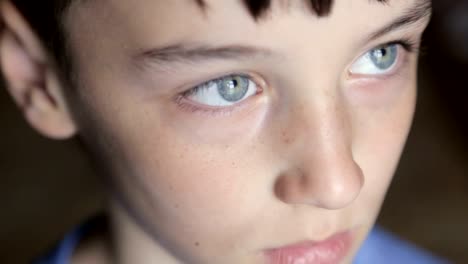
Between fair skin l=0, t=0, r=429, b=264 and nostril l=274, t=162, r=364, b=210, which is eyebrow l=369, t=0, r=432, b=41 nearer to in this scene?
fair skin l=0, t=0, r=429, b=264

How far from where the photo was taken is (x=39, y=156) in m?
1.80

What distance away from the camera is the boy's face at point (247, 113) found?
1.97 ft

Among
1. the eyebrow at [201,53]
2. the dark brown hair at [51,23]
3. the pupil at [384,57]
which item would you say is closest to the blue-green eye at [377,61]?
the pupil at [384,57]

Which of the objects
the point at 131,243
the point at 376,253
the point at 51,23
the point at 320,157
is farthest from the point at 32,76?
the point at 376,253

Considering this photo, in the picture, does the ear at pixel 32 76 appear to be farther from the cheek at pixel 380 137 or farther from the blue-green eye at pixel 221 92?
the cheek at pixel 380 137

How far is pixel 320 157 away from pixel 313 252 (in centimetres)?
12

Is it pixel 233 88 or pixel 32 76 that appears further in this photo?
pixel 32 76

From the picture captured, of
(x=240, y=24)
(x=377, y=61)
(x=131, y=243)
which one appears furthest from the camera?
(x=131, y=243)

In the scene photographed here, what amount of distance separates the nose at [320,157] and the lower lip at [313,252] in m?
0.08

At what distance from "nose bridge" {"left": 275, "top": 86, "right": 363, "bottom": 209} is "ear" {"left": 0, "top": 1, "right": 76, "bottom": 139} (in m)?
0.26

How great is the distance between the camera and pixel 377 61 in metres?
0.70

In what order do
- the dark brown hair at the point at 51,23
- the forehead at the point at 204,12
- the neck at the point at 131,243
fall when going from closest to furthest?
1. the forehead at the point at 204,12
2. the dark brown hair at the point at 51,23
3. the neck at the point at 131,243

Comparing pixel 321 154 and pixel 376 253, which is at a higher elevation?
pixel 321 154

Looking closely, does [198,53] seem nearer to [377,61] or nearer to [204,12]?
[204,12]
